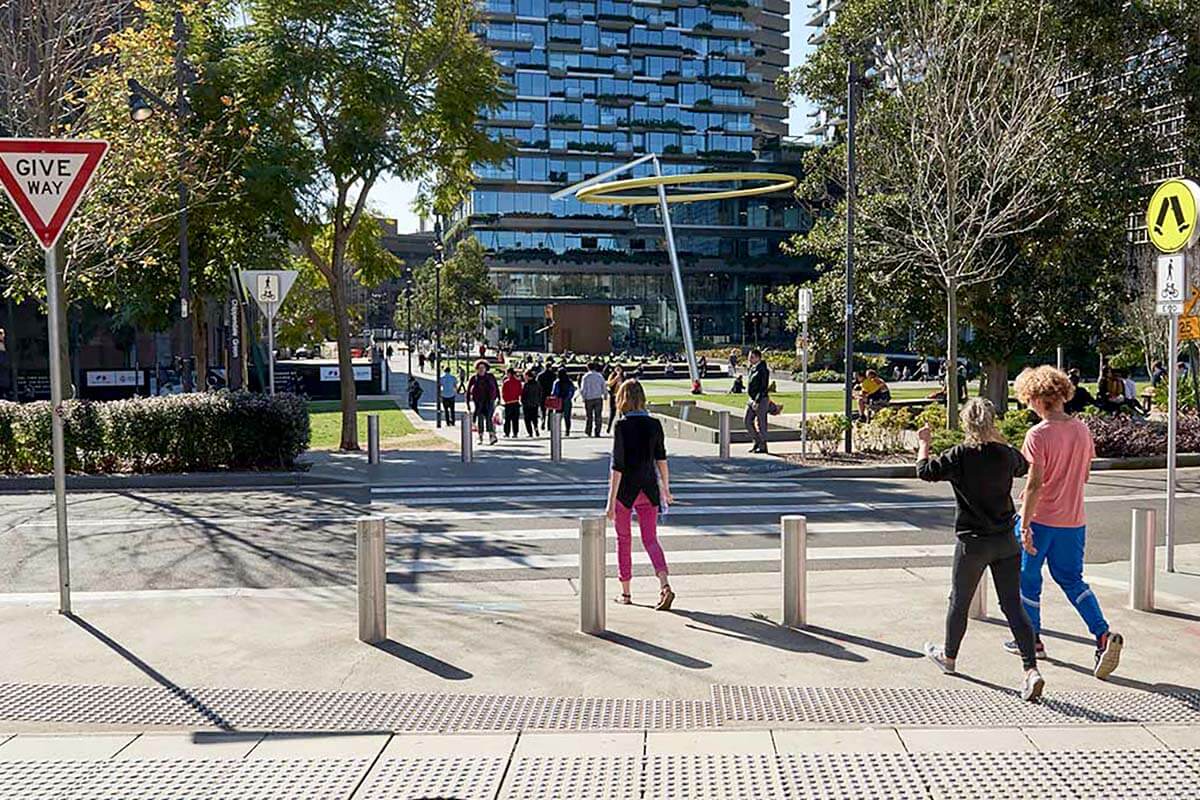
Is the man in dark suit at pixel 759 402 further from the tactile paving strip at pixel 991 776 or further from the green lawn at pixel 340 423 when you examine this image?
the tactile paving strip at pixel 991 776

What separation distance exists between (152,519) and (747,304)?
320 feet

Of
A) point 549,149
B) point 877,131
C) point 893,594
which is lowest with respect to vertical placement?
point 893,594

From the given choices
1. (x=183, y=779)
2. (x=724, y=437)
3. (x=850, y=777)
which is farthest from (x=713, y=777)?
(x=724, y=437)

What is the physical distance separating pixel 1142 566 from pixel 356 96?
15.5m

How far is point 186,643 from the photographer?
714 cm

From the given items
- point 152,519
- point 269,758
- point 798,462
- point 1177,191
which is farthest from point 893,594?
point 798,462

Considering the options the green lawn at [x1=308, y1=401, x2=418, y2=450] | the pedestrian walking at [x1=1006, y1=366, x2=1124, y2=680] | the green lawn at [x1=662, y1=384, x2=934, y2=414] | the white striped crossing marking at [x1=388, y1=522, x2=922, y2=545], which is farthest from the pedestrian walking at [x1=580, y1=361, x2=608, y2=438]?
the pedestrian walking at [x1=1006, y1=366, x2=1124, y2=680]

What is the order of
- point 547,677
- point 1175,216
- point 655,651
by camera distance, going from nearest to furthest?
1. point 547,677
2. point 655,651
3. point 1175,216

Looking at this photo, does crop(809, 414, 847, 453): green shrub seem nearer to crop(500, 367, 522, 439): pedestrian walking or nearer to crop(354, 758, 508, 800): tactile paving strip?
crop(500, 367, 522, 439): pedestrian walking

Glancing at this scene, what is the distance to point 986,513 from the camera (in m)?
6.01

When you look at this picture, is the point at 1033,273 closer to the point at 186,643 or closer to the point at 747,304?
the point at 186,643

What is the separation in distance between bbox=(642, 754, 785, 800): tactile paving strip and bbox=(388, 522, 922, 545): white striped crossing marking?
6.04m

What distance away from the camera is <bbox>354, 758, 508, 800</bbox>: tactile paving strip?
185 inches

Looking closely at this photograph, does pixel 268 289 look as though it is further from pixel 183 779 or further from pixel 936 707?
pixel 936 707
